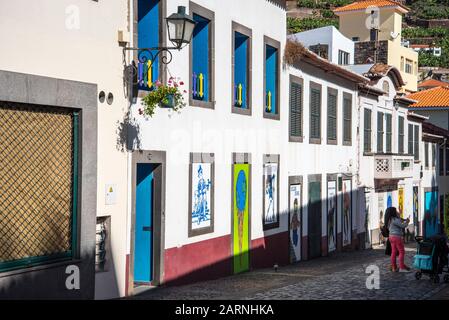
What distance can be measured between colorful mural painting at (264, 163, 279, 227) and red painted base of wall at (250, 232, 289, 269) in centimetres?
47

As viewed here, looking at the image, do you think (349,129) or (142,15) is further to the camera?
(349,129)

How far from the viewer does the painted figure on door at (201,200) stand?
16.3m

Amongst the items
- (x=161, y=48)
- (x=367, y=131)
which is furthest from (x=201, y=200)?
(x=367, y=131)

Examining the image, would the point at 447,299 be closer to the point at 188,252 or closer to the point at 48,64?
the point at 188,252

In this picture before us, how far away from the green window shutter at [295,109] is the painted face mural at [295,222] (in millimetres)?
1529

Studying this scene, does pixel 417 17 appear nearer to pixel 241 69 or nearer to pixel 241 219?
pixel 241 69

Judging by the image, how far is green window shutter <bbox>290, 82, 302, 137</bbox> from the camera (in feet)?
74.4

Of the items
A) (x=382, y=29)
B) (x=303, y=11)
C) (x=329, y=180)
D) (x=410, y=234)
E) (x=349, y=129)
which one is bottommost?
(x=410, y=234)

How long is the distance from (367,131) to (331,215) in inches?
228

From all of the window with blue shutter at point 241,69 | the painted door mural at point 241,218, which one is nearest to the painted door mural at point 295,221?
the painted door mural at point 241,218

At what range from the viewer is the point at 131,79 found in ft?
43.9

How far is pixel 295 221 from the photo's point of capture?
23.1 meters

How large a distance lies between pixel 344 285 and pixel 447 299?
2.12 meters

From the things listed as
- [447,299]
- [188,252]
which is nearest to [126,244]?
[188,252]
